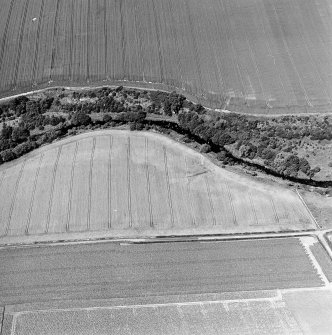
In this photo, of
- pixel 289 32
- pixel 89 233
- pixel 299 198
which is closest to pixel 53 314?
pixel 89 233

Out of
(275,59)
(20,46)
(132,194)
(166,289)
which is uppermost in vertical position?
(275,59)

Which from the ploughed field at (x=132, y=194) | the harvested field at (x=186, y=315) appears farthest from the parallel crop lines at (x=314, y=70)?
the harvested field at (x=186, y=315)

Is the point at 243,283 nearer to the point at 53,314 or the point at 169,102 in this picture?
the point at 53,314

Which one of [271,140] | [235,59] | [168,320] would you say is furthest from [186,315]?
[235,59]

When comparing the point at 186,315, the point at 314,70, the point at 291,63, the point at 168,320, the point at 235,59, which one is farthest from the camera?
the point at 235,59

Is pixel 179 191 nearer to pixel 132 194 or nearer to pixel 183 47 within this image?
pixel 132 194

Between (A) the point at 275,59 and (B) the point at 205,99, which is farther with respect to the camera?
(A) the point at 275,59

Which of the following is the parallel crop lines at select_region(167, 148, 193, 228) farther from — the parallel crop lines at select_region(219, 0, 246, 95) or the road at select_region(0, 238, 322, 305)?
the parallel crop lines at select_region(219, 0, 246, 95)
